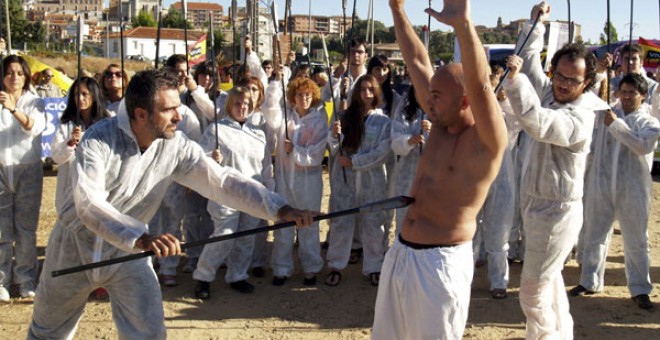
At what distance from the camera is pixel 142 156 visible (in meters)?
3.62

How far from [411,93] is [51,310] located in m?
3.67

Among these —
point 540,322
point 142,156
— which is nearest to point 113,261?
point 142,156

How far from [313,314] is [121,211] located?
2464 mm

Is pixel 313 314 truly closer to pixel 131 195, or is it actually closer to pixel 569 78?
pixel 131 195

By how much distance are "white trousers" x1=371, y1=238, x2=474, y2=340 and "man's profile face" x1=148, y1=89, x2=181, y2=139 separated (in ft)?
4.17

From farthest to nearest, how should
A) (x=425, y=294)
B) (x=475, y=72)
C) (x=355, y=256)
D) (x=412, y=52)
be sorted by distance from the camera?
(x=355, y=256)
(x=412, y=52)
(x=425, y=294)
(x=475, y=72)

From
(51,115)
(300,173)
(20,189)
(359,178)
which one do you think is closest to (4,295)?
(20,189)

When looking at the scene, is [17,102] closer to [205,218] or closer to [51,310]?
[205,218]

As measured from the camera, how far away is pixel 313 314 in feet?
18.8

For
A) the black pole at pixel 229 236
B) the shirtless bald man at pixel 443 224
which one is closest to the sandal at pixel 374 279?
the shirtless bald man at pixel 443 224

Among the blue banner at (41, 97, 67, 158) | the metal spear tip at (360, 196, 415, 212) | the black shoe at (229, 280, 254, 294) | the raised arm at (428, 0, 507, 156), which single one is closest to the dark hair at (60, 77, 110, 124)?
the black shoe at (229, 280, 254, 294)

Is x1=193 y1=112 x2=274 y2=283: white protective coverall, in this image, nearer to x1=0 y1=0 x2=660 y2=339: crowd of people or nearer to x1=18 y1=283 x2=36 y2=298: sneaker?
x1=0 y1=0 x2=660 y2=339: crowd of people

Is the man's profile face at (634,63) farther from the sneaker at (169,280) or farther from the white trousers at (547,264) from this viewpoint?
the sneaker at (169,280)

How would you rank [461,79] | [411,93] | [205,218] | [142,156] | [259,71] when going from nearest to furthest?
[461,79]
[142,156]
[411,93]
[205,218]
[259,71]
